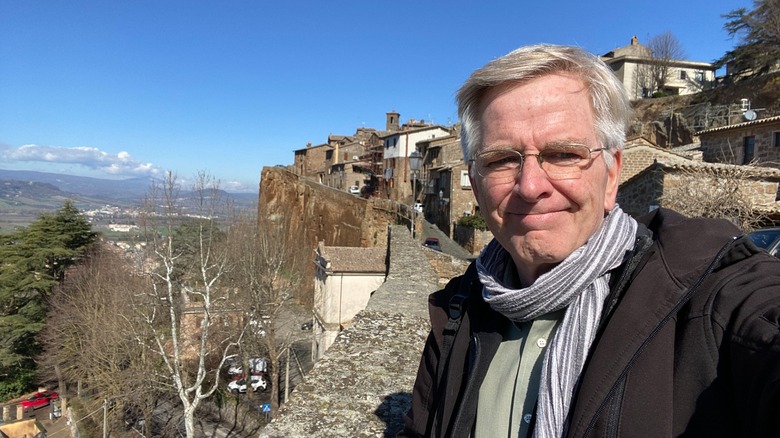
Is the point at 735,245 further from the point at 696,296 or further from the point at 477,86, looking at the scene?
the point at 477,86

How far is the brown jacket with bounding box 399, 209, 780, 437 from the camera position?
0.81 m

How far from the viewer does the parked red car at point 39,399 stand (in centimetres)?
2400

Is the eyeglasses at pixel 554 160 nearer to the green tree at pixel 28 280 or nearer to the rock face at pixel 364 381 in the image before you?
the rock face at pixel 364 381

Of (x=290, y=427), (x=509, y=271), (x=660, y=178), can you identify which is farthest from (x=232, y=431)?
(x=509, y=271)

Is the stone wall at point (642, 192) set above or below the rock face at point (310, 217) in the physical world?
above

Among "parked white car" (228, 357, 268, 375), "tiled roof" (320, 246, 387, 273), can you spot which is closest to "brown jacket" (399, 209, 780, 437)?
"tiled roof" (320, 246, 387, 273)

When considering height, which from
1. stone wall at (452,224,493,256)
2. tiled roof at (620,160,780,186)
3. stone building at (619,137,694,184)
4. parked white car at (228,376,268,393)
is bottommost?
parked white car at (228,376,268,393)

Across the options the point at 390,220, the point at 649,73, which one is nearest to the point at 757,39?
the point at 649,73

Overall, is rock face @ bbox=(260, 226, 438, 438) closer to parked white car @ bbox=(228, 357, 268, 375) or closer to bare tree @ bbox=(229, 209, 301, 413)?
bare tree @ bbox=(229, 209, 301, 413)

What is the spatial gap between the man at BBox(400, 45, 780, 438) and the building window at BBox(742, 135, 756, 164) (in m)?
14.3

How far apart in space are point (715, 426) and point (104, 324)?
2383 centimetres

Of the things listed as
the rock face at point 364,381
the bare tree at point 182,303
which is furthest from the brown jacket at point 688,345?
the bare tree at point 182,303

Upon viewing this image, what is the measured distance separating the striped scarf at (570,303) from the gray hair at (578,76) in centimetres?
24

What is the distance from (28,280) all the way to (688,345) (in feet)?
104
